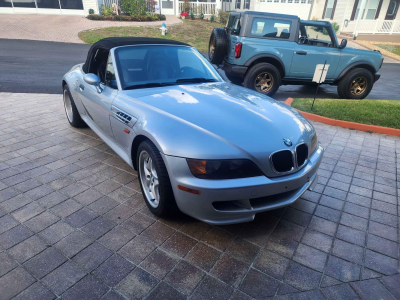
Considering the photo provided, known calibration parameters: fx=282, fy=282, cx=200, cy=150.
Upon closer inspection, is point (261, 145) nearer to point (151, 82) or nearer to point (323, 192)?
point (323, 192)

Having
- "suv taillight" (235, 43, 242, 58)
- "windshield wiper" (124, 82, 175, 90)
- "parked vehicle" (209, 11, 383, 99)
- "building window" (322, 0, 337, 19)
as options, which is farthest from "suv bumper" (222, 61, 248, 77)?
"building window" (322, 0, 337, 19)

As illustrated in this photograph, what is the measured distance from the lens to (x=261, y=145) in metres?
2.34

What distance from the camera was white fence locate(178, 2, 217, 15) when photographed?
27.4 metres

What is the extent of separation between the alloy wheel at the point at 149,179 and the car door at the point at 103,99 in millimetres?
813

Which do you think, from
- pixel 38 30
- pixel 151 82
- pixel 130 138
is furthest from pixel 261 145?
pixel 38 30

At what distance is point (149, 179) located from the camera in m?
2.89

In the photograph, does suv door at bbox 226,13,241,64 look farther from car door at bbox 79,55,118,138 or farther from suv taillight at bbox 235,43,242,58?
car door at bbox 79,55,118,138

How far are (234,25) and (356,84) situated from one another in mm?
3790

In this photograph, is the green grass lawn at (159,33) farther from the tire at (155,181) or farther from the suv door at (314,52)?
the tire at (155,181)

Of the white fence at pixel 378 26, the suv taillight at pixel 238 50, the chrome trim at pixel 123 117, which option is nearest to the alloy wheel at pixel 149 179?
the chrome trim at pixel 123 117

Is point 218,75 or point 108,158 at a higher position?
point 218,75

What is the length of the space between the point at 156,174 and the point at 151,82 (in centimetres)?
131

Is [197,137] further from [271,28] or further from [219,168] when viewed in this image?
[271,28]

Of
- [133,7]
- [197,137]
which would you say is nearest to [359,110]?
[197,137]
